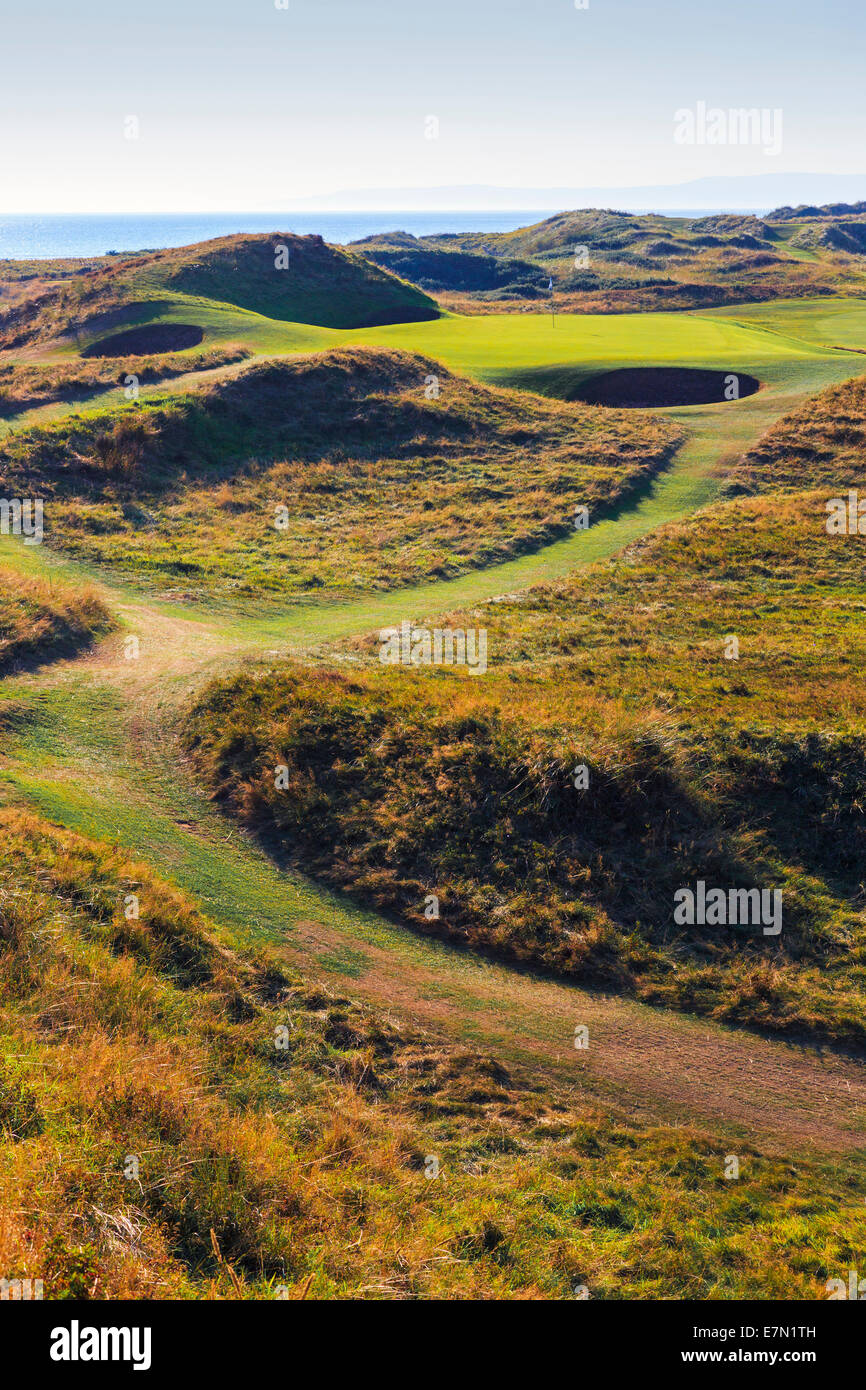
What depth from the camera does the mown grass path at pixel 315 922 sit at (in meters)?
9.45

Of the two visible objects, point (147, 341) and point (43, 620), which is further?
point (147, 341)

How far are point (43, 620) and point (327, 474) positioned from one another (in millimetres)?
18410

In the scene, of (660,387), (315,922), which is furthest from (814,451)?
(315,922)

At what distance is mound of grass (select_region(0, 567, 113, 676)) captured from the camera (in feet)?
61.1

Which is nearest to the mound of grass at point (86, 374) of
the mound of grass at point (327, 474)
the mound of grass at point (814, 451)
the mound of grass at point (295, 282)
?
the mound of grass at point (327, 474)

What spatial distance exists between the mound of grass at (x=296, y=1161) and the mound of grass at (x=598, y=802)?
2.50 meters

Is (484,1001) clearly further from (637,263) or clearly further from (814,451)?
(637,263)

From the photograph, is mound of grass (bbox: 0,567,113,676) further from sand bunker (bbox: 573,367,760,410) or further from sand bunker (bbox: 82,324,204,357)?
sand bunker (bbox: 82,324,204,357)

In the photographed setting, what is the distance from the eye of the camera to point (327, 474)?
35.4 m

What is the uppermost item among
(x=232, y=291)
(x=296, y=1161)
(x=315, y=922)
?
(x=232, y=291)

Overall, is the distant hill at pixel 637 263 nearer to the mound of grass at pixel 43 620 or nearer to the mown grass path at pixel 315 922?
the mound of grass at pixel 43 620

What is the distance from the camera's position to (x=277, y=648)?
20.1 metres

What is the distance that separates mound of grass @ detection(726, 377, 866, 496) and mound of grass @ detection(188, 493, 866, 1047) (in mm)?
17298
